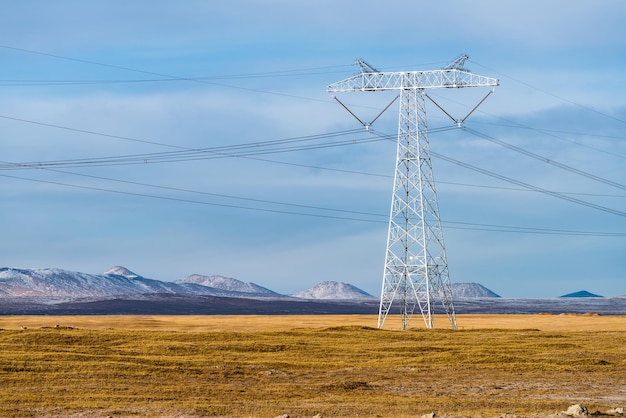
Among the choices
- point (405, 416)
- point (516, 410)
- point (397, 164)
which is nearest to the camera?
point (405, 416)

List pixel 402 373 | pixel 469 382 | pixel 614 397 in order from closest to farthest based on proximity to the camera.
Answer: pixel 614 397 < pixel 469 382 < pixel 402 373

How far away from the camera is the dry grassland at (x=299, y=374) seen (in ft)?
120

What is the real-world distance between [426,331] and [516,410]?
48252mm

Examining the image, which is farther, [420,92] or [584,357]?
[420,92]

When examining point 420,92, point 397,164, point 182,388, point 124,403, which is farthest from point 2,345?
point 420,92

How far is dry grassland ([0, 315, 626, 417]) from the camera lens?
36.4 m

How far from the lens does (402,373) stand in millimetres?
50781

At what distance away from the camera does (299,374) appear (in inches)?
1955

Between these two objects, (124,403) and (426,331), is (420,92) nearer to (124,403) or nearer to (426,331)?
(426,331)

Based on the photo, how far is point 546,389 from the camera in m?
43.2

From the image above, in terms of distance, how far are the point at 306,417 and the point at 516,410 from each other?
25.1 ft

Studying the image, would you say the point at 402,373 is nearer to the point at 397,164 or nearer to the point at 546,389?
the point at 546,389

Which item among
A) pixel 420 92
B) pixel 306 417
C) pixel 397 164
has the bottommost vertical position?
pixel 306 417

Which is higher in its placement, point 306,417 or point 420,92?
point 420,92
